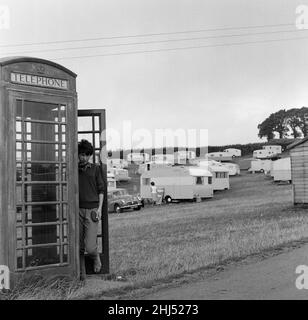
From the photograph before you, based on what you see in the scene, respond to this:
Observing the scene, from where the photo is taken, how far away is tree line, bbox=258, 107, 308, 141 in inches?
4365

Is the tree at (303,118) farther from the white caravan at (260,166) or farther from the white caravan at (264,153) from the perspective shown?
the white caravan at (260,166)

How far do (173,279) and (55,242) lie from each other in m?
2.00

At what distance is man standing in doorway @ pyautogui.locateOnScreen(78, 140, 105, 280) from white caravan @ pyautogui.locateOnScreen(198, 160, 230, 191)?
42139 mm

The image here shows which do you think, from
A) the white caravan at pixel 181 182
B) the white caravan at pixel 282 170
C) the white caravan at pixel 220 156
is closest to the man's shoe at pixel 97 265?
the white caravan at pixel 181 182

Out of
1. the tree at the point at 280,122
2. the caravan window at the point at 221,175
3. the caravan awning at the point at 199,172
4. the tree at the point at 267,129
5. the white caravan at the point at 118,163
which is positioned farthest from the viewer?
the tree at the point at 267,129

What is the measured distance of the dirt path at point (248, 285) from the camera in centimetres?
716

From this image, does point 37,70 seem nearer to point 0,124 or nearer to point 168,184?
point 0,124

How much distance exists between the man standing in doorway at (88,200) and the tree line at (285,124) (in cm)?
10592

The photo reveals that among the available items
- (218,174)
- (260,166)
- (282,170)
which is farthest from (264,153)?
(218,174)

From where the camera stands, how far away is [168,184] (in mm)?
45500

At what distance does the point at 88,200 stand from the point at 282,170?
155 ft

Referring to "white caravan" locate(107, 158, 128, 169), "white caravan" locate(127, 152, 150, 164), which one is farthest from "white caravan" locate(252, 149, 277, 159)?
"white caravan" locate(107, 158, 128, 169)

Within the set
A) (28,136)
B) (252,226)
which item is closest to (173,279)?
(28,136)

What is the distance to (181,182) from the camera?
44.9 meters
